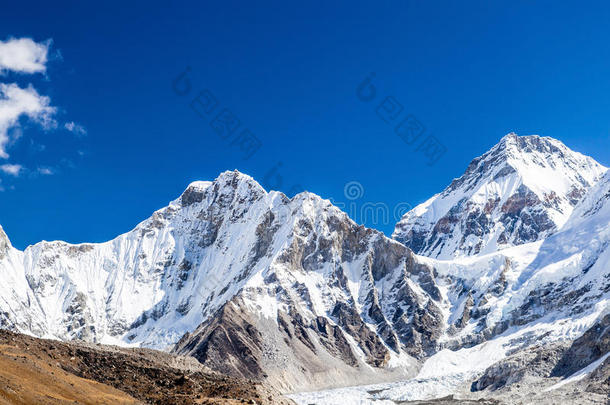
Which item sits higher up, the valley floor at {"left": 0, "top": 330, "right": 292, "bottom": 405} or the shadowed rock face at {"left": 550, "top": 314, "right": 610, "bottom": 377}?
the shadowed rock face at {"left": 550, "top": 314, "right": 610, "bottom": 377}

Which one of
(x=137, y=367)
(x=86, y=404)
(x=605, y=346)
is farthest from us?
(x=605, y=346)

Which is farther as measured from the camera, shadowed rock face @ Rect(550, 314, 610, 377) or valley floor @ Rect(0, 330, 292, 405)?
shadowed rock face @ Rect(550, 314, 610, 377)

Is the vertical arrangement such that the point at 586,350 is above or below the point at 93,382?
above

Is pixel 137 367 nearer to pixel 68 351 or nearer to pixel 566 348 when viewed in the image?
pixel 68 351

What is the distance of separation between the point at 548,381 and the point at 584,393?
28911mm

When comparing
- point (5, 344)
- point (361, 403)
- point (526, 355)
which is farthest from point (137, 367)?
point (526, 355)

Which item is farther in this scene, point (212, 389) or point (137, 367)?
point (137, 367)

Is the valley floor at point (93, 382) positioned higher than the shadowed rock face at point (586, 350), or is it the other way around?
the shadowed rock face at point (586, 350)

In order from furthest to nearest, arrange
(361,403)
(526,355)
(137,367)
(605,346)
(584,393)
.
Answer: (526,355) → (361,403) → (605,346) → (584,393) → (137,367)

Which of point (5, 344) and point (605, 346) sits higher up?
point (605, 346)

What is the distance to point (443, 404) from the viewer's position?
592ft

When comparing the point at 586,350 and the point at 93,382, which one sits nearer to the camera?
the point at 93,382

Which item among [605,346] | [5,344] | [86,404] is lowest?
[86,404]

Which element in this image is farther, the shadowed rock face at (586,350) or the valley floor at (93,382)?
the shadowed rock face at (586,350)
